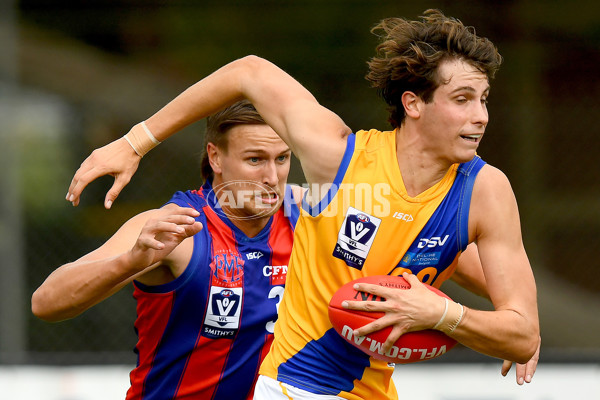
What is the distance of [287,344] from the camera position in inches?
127

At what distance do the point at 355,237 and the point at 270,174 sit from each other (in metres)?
0.90

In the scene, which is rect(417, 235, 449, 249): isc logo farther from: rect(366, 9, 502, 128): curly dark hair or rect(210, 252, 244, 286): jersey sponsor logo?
rect(210, 252, 244, 286): jersey sponsor logo

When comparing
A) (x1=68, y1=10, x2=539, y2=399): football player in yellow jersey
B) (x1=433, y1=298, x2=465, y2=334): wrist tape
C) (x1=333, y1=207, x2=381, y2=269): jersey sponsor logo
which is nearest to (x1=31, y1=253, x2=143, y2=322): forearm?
(x1=68, y1=10, x2=539, y2=399): football player in yellow jersey

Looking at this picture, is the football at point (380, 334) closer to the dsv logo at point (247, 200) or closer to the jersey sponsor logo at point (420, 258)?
the jersey sponsor logo at point (420, 258)

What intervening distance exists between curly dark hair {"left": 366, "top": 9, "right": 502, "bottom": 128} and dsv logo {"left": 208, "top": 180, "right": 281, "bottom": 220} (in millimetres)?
772

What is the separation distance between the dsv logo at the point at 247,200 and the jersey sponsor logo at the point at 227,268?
21cm

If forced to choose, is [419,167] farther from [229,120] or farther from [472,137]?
[229,120]

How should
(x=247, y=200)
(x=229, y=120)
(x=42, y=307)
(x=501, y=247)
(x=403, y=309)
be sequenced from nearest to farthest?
1. (x=403, y=309)
2. (x=501, y=247)
3. (x=42, y=307)
4. (x=247, y=200)
5. (x=229, y=120)

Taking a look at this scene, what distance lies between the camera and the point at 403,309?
2.83 metres

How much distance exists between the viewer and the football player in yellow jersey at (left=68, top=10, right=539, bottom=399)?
2.96 m

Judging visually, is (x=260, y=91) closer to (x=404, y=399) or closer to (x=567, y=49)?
(x=404, y=399)

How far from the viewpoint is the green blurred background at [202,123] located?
22.6 ft

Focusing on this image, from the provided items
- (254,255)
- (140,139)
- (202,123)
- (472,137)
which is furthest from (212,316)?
(202,123)

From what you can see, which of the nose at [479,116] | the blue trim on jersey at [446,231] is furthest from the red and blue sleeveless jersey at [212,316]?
the nose at [479,116]
